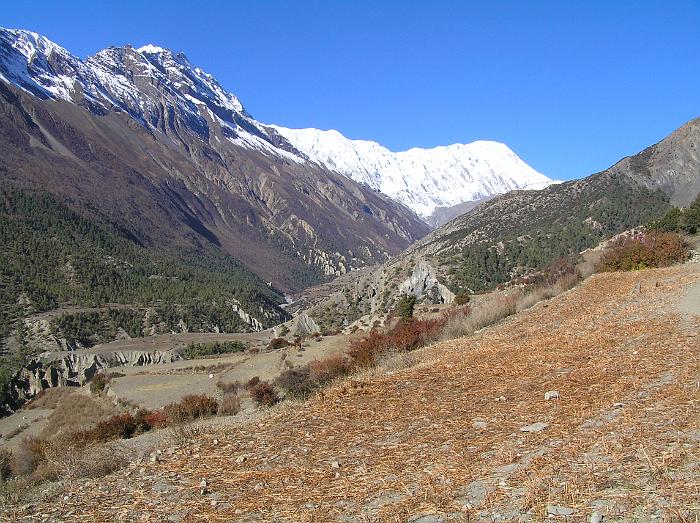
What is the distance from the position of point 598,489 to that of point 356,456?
10.5 feet

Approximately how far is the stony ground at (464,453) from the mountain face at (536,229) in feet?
149

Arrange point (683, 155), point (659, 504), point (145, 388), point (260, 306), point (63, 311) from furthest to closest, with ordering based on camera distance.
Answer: point (260, 306), point (63, 311), point (683, 155), point (145, 388), point (659, 504)

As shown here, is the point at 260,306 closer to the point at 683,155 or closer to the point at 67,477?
the point at 683,155

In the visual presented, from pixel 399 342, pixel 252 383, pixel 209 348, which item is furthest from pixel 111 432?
pixel 209 348

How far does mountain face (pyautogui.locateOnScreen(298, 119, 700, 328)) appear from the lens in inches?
→ 2643

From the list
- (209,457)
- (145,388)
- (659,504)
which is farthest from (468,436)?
(145,388)

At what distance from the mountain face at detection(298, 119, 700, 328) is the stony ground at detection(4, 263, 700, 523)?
1788 inches

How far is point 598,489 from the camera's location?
5.15 meters

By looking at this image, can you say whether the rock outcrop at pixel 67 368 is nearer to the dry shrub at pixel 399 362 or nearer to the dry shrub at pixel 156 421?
the dry shrub at pixel 156 421

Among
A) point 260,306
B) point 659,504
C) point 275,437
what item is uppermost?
point 260,306

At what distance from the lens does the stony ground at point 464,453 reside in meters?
5.29

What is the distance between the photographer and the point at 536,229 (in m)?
86.8

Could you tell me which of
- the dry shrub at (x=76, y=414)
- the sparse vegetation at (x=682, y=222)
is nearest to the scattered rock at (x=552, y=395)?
the dry shrub at (x=76, y=414)

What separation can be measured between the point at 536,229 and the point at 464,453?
8472 centimetres
